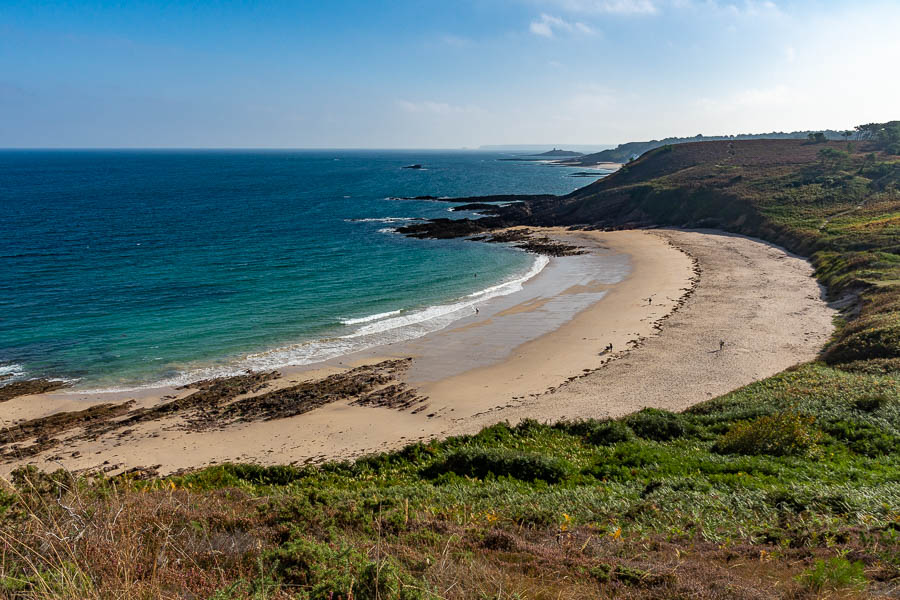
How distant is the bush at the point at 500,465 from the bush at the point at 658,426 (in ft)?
12.8

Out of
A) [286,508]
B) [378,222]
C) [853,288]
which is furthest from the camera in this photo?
[378,222]

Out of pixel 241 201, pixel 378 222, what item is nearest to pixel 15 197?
pixel 241 201

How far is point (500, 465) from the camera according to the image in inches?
484

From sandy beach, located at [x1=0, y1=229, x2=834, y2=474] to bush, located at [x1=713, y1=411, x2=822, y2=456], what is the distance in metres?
6.26

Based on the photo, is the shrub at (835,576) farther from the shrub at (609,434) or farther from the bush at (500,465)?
the shrub at (609,434)

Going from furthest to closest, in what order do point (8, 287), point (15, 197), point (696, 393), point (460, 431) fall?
point (15, 197) < point (8, 287) < point (696, 393) < point (460, 431)

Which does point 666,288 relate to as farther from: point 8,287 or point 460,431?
point 8,287

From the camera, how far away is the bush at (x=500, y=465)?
11773mm

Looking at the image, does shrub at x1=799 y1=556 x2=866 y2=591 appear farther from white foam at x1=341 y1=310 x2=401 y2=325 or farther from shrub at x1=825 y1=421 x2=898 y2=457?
white foam at x1=341 y1=310 x2=401 y2=325

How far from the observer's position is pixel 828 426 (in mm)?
13164

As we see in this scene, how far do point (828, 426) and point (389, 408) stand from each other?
14917 millimetres

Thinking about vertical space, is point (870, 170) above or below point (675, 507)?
above

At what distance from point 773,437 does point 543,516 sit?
7.45m

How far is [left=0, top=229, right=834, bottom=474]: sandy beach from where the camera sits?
1861 centimetres
